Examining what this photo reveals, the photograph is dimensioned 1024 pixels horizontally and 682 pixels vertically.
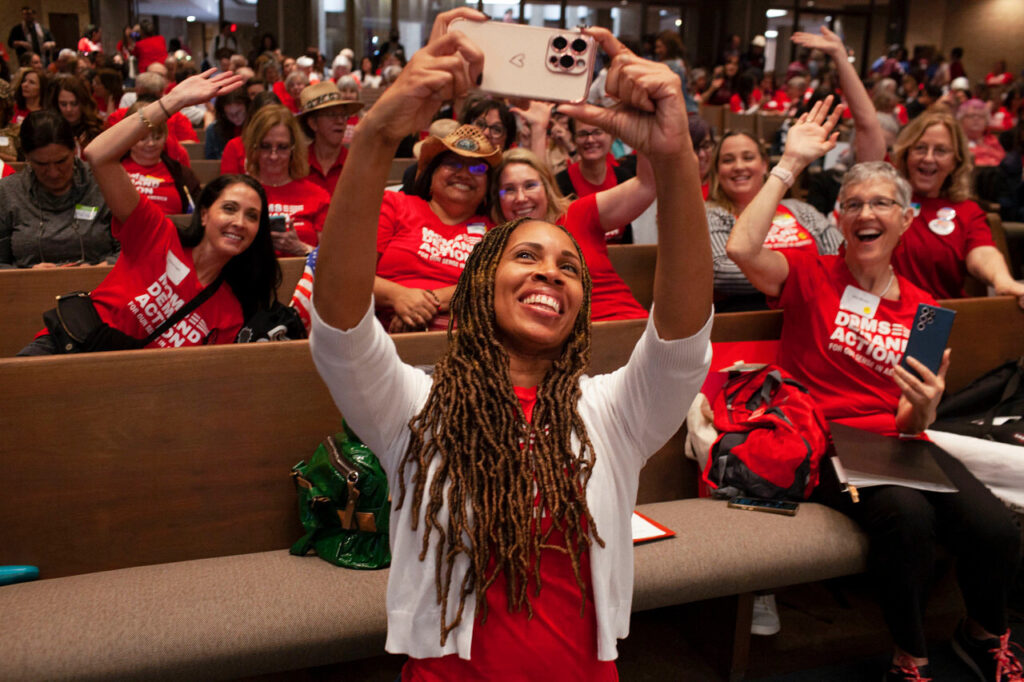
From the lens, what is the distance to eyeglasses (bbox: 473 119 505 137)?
387cm

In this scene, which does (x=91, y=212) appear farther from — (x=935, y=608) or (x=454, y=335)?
(x=935, y=608)

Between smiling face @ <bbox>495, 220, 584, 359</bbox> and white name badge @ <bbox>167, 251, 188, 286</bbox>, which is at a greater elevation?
smiling face @ <bbox>495, 220, 584, 359</bbox>

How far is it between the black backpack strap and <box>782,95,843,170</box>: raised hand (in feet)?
5.83

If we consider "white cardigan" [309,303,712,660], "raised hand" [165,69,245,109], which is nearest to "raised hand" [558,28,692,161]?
"white cardigan" [309,303,712,660]

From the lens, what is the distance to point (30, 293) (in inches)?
114

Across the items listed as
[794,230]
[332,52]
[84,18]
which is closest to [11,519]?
[794,230]

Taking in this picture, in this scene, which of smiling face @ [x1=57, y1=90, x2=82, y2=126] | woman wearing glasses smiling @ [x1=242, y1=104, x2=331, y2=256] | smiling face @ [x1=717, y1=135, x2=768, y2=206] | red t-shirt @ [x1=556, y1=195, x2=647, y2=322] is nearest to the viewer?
red t-shirt @ [x1=556, y1=195, x2=647, y2=322]

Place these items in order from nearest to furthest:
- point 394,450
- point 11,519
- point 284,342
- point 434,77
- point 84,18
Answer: point 434,77, point 394,450, point 11,519, point 284,342, point 84,18

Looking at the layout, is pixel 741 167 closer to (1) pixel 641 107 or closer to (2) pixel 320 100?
(2) pixel 320 100

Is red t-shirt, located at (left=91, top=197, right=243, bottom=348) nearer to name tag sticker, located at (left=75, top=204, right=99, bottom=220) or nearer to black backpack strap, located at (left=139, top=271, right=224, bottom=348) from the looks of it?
black backpack strap, located at (left=139, top=271, right=224, bottom=348)

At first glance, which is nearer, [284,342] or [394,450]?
[394,450]

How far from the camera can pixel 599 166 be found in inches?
154

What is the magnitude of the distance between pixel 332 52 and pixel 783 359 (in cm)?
Result: 1688

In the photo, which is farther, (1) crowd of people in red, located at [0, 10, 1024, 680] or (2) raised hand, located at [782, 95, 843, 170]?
(2) raised hand, located at [782, 95, 843, 170]
